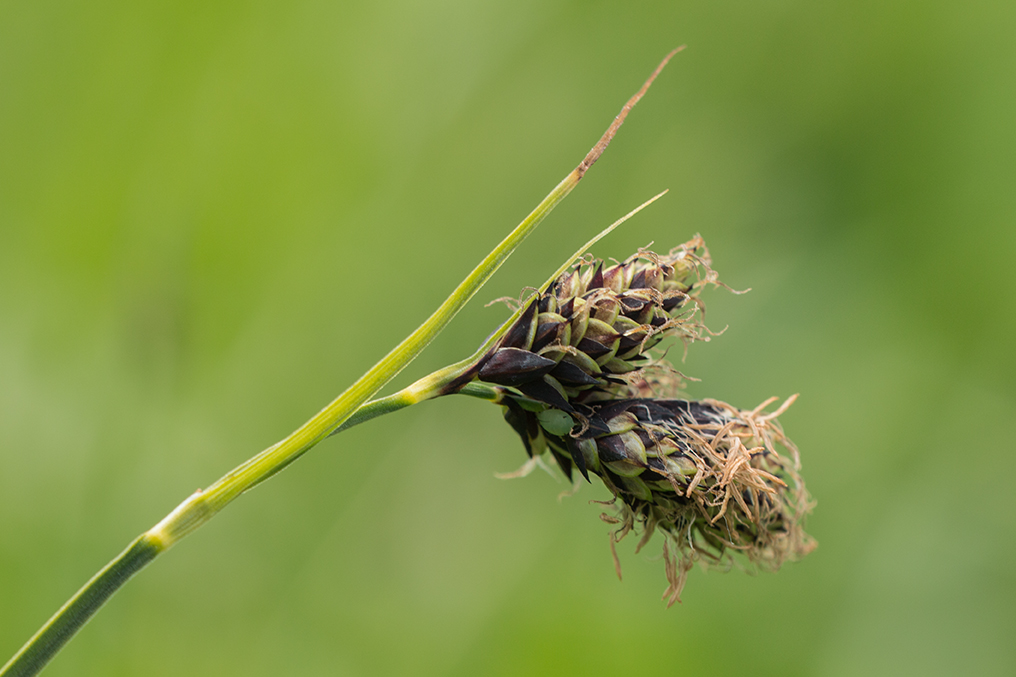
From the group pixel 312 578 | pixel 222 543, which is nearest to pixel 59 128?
pixel 222 543

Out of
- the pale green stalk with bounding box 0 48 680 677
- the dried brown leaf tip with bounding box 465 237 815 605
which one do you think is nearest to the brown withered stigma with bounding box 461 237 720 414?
the dried brown leaf tip with bounding box 465 237 815 605

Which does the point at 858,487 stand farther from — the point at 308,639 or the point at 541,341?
the point at 541,341

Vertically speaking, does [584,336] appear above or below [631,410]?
above

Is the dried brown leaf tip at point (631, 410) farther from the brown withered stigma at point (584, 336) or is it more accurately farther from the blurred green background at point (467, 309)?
the blurred green background at point (467, 309)

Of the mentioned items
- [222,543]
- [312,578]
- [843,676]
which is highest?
[222,543]

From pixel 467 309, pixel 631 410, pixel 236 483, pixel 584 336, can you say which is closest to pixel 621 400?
pixel 631 410

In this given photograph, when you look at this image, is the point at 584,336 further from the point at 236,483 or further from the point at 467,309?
the point at 467,309
